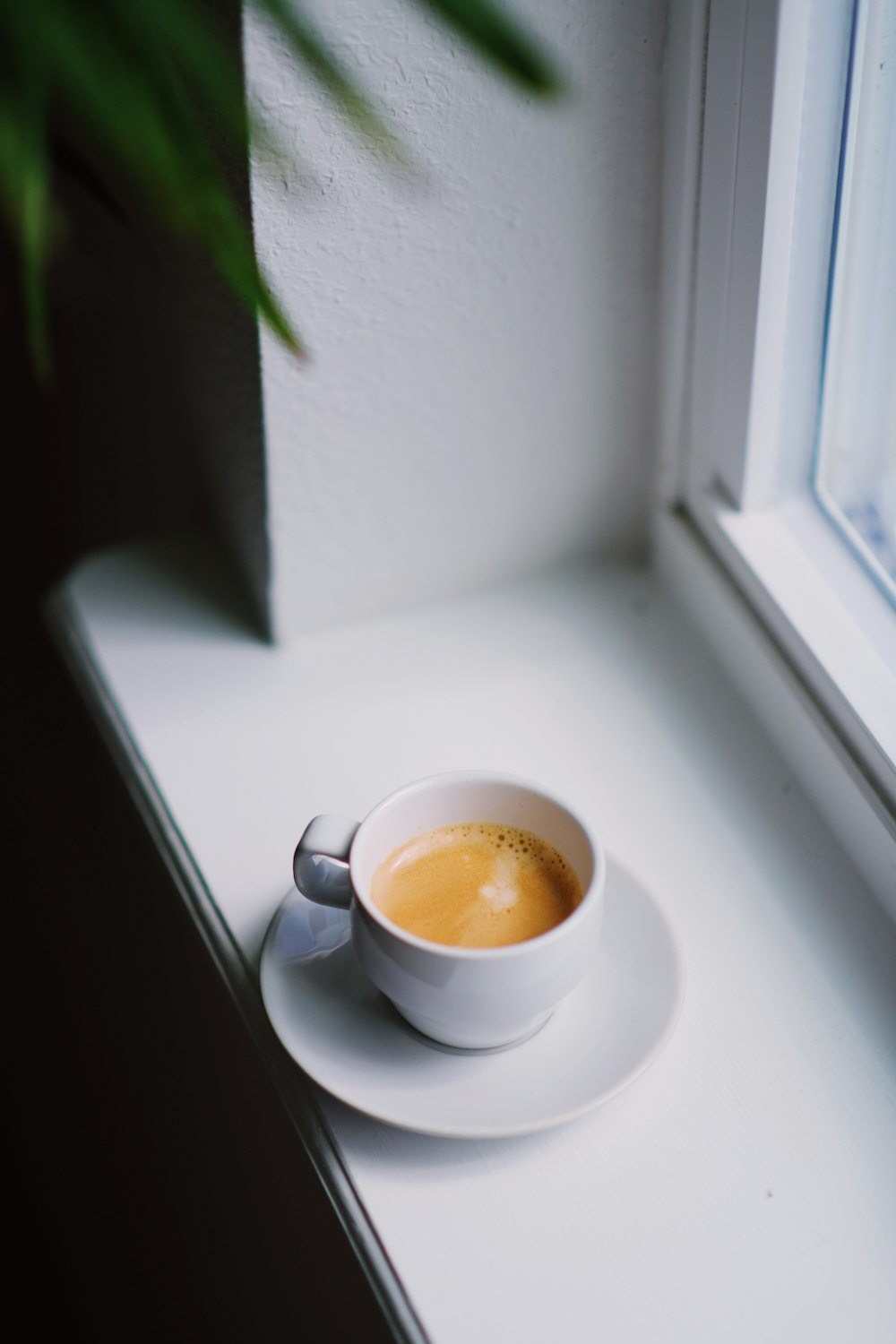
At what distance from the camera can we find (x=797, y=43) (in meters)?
0.61

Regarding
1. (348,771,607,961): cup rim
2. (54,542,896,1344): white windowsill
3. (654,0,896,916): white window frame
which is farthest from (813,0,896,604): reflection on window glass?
(348,771,607,961): cup rim

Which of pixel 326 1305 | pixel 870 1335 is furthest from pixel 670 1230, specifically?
pixel 326 1305

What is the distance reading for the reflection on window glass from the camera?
24.3 inches

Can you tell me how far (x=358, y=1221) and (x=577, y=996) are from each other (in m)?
0.14

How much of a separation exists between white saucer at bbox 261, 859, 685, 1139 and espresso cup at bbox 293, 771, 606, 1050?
0.05ft

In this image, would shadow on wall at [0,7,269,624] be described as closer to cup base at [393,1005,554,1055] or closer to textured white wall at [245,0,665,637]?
textured white wall at [245,0,665,637]

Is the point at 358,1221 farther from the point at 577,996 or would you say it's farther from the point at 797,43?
the point at 797,43

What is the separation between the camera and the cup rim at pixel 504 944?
495 mm

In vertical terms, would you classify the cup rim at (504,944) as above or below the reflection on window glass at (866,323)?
below

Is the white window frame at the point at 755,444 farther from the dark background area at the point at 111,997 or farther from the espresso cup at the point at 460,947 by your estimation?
the dark background area at the point at 111,997

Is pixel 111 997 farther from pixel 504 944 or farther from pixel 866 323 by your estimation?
pixel 866 323

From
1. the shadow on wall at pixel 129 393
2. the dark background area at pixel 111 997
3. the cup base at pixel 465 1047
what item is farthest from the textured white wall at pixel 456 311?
the cup base at pixel 465 1047

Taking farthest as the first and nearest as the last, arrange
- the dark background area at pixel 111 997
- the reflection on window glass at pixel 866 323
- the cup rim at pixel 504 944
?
the dark background area at pixel 111 997 < the reflection on window glass at pixel 866 323 < the cup rim at pixel 504 944

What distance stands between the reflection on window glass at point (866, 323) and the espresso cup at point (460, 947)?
0.27 m
